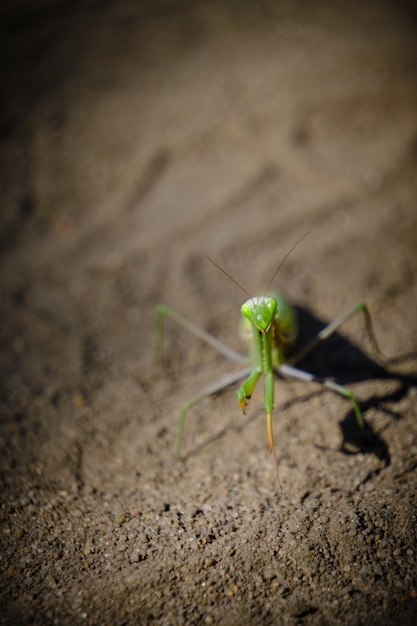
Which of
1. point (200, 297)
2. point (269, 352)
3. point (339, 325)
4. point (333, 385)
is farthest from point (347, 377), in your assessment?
point (200, 297)

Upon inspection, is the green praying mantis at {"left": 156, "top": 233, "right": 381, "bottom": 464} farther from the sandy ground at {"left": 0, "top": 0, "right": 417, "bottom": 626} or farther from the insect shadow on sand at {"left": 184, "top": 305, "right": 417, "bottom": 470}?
the sandy ground at {"left": 0, "top": 0, "right": 417, "bottom": 626}

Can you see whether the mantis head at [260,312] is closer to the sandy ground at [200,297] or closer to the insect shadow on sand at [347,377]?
the insect shadow on sand at [347,377]

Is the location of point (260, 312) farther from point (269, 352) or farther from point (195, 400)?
point (195, 400)

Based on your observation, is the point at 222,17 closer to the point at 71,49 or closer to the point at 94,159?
the point at 71,49

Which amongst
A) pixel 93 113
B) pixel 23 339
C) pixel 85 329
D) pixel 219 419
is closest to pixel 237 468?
pixel 219 419

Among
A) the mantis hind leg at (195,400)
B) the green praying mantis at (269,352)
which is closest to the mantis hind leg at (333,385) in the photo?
the green praying mantis at (269,352)

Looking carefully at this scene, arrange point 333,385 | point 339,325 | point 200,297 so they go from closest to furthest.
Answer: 1. point 333,385
2. point 339,325
3. point 200,297
